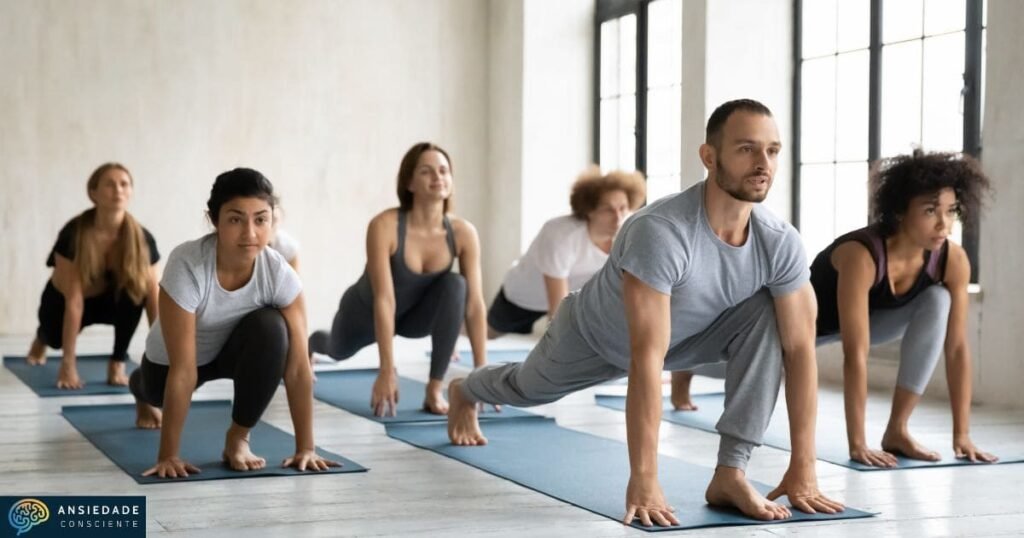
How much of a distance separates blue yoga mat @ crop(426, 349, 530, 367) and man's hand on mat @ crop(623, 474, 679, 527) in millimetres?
3435

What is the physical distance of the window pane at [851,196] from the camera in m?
5.78

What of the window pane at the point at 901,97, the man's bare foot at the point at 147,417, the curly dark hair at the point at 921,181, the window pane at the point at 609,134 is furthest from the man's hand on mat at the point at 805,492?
the window pane at the point at 609,134

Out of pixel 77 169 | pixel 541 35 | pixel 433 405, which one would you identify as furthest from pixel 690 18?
pixel 77 169

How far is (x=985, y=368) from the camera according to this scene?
4.83m

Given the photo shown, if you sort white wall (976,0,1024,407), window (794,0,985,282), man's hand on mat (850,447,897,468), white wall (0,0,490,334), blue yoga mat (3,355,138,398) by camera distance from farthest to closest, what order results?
white wall (0,0,490,334) < window (794,0,985,282) < blue yoga mat (3,355,138,398) < white wall (976,0,1024,407) < man's hand on mat (850,447,897,468)

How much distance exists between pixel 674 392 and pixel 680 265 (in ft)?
6.31

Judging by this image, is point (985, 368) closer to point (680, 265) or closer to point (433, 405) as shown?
point (433, 405)

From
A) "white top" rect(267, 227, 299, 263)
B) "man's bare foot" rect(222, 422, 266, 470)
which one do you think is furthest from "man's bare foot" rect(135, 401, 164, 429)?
"white top" rect(267, 227, 299, 263)

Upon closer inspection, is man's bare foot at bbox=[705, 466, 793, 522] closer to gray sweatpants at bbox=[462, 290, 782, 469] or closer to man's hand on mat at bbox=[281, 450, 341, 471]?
gray sweatpants at bbox=[462, 290, 782, 469]

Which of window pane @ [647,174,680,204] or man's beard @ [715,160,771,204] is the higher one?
window pane @ [647,174,680,204]

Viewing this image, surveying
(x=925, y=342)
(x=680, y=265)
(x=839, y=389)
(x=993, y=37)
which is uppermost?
(x=993, y=37)

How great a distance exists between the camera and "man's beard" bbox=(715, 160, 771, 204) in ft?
8.73

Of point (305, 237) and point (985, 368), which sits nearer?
point (985, 368)

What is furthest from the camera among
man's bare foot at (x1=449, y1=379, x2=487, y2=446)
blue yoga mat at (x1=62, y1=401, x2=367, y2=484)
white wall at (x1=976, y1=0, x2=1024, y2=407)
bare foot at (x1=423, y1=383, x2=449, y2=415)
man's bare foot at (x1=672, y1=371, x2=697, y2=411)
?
white wall at (x1=976, y1=0, x2=1024, y2=407)
